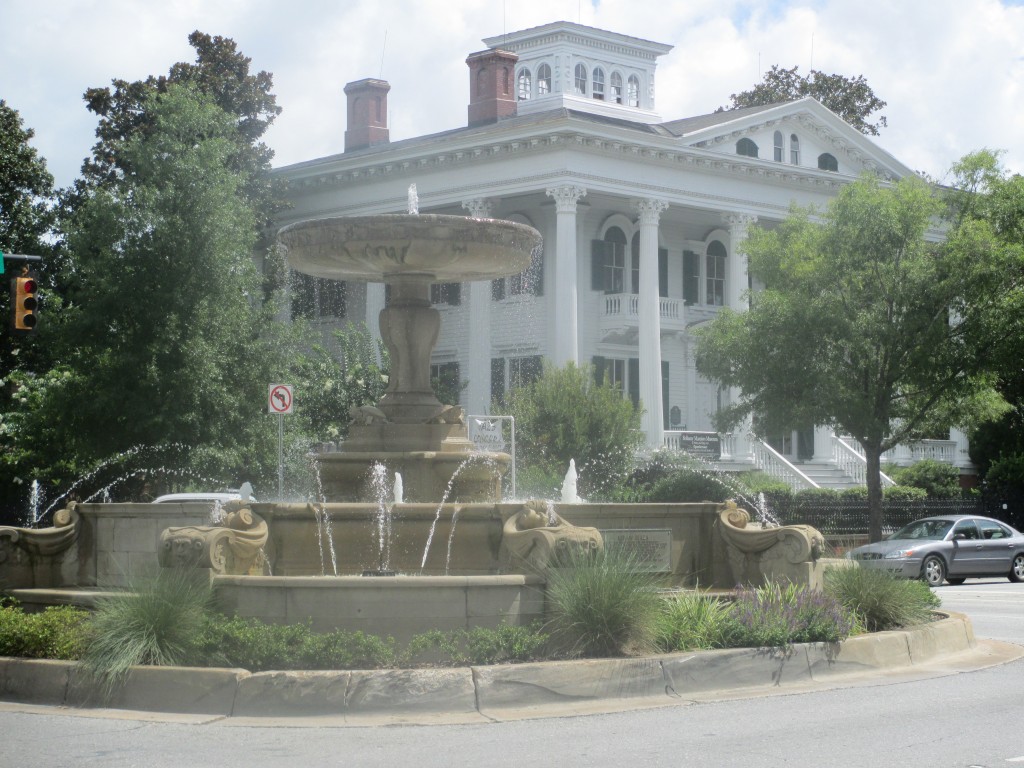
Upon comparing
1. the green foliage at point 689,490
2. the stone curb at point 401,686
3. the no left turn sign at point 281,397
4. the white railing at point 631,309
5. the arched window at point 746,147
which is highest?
the arched window at point 746,147

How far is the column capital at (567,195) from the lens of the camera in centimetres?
3994

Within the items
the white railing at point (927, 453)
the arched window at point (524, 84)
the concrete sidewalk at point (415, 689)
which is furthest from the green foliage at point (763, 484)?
the concrete sidewalk at point (415, 689)

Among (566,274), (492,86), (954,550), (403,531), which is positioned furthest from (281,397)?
(492,86)

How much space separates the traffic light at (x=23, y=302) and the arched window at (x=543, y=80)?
31.2 metres

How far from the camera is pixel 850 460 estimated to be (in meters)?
45.1

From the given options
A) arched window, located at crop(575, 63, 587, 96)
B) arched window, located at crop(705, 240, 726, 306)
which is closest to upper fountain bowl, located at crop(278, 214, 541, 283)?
arched window, located at crop(705, 240, 726, 306)

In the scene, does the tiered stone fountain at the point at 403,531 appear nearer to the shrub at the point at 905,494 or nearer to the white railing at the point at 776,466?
the shrub at the point at 905,494

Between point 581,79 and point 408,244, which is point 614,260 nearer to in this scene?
point 581,79

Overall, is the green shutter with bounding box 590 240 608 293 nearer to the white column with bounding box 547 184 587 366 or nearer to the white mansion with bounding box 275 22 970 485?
the white mansion with bounding box 275 22 970 485

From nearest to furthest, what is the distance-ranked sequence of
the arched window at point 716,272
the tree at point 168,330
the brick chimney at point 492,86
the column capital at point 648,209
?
the tree at point 168,330 < the column capital at point 648,209 < the brick chimney at point 492,86 < the arched window at point 716,272

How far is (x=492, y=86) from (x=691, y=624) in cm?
3575

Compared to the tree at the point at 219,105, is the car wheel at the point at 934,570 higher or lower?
lower

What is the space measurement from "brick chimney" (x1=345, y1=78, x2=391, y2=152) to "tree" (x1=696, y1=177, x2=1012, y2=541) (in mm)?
21778

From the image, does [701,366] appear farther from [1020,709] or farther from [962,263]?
[1020,709]
